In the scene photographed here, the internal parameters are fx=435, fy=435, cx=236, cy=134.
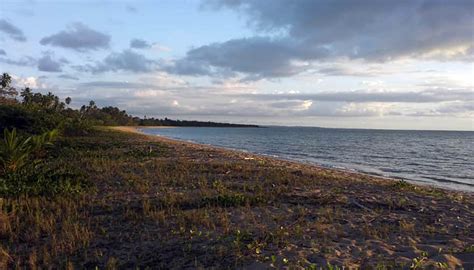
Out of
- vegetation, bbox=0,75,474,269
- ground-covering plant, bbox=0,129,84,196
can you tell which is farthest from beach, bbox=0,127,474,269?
ground-covering plant, bbox=0,129,84,196

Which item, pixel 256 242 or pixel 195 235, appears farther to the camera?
pixel 195 235

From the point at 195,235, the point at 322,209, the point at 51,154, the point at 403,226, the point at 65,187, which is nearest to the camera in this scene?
the point at 195,235

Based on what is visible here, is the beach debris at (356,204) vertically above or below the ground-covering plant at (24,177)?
below

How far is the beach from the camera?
584 centimetres

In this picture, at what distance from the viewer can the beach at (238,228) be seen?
5.84 metres

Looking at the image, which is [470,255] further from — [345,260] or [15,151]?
[15,151]

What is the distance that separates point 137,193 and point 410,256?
6.53 metres

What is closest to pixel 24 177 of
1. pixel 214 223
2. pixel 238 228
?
pixel 214 223

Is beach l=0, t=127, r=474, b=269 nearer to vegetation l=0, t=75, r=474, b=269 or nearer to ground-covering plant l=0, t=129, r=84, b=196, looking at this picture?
vegetation l=0, t=75, r=474, b=269

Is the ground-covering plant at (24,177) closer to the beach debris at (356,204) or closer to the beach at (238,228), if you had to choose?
the beach at (238,228)

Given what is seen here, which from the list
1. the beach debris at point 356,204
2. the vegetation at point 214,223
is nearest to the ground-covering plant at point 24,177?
the vegetation at point 214,223

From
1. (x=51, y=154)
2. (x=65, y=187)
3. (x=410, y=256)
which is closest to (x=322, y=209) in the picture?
(x=410, y=256)

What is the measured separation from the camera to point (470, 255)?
5910 mm

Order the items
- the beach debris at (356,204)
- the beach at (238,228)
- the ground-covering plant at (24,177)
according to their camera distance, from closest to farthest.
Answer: the beach at (238,228) → the beach debris at (356,204) → the ground-covering plant at (24,177)
